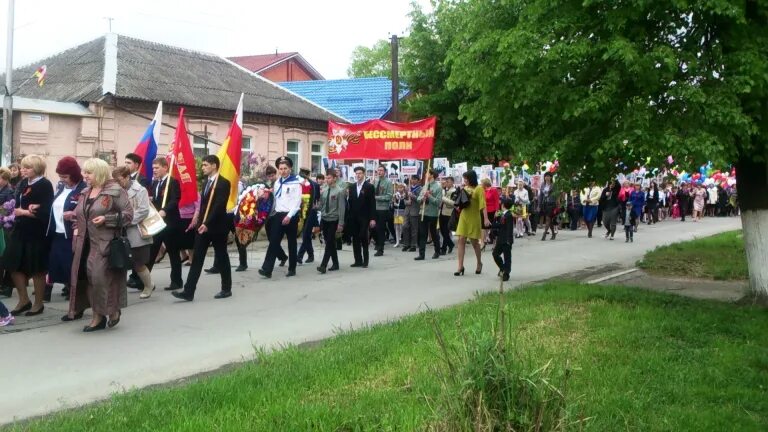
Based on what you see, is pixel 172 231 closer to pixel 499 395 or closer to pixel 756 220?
pixel 756 220

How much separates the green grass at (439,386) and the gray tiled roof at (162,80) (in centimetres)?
1932

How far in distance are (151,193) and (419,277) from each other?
458 cm

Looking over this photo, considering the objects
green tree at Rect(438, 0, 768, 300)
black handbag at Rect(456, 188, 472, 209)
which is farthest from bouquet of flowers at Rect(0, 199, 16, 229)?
black handbag at Rect(456, 188, 472, 209)

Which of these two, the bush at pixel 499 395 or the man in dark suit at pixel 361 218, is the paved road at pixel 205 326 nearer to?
the man in dark suit at pixel 361 218

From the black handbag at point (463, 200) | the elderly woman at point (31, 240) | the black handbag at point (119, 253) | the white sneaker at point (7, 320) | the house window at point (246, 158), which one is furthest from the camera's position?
the house window at point (246, 158)

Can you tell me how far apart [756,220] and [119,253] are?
25.7 ft

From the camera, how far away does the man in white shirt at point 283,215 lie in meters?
12.0

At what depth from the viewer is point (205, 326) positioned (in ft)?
27.0

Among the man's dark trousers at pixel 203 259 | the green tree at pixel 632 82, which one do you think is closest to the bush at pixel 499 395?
the green tree at pixel 632 82

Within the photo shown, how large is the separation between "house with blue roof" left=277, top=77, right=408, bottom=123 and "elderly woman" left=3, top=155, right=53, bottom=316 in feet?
85.3

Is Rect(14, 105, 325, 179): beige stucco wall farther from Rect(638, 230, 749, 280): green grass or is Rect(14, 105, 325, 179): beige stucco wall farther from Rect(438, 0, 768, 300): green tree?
Rect(438, 0, 768, 300): green tree

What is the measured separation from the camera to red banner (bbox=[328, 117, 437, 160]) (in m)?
18.4

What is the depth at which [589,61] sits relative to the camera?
877 centimetres

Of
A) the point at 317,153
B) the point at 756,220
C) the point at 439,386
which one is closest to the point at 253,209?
the point at 756,220
